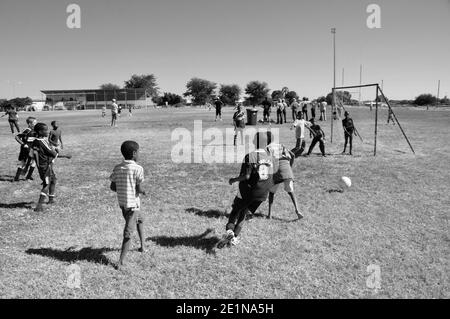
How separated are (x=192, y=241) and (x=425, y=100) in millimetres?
100826

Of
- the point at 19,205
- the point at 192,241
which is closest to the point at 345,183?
the point at 192,241

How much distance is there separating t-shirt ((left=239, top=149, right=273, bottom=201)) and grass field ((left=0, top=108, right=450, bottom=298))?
38.6 inches

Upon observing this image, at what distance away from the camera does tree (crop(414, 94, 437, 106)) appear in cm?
8819

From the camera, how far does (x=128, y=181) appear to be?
4.89 m

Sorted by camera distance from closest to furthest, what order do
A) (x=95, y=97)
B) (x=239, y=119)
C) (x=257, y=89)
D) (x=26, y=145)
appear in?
(x=26, y=145), (x=239, y=119), (x=95, y=97), (x=257, y=89)

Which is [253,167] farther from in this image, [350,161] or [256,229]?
[350,161]

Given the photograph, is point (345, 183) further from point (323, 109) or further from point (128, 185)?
point (323, 109)

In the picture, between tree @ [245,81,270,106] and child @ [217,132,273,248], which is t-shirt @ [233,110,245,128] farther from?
tree @ [245,81,270,106]

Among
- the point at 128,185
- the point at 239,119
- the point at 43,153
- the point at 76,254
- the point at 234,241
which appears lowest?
the point at 76,254

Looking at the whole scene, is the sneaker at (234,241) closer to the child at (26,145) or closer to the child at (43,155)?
the child at (43,155)

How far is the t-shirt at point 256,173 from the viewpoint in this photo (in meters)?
5.25

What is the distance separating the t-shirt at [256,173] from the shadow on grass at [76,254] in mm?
2408
